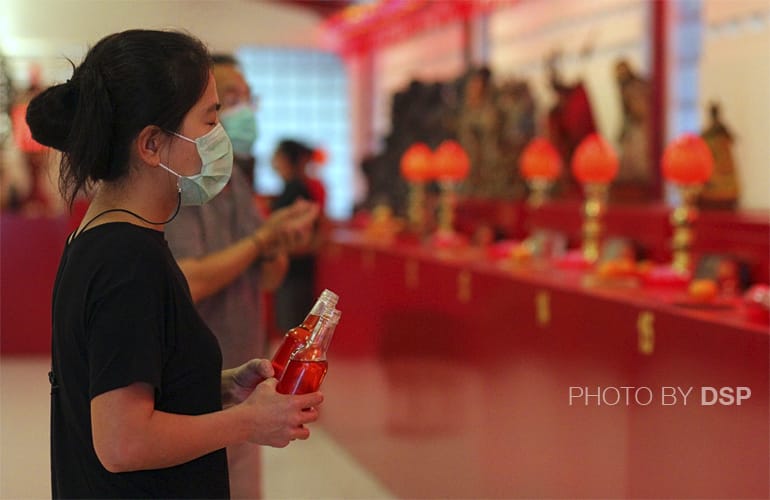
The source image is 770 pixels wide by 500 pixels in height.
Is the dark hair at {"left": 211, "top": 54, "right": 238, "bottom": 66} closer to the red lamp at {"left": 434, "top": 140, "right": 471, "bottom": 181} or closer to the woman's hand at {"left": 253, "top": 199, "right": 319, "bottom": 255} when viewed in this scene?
the woman's hand at {"left": 253, "top": 199, "right": 319, "bottom": 255}

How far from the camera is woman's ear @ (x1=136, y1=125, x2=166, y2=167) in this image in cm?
134

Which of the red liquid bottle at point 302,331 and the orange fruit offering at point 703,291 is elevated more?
the red liquid bottle at point 302,331

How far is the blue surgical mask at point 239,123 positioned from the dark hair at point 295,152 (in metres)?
2.80

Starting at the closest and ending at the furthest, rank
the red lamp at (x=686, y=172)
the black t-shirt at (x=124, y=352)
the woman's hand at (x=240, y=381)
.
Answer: the black t-shirt at (x=124, y=352) < the woman's hand at (x=240, y=381) < the red lamp at (x=686, y=172)

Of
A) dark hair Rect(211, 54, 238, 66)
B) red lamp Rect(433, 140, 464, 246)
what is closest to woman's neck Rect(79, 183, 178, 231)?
dark hair Rect(211, 54, 238, 66)

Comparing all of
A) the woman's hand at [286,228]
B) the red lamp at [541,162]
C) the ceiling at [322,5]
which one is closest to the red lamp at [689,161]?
the red lamp at [541,162]

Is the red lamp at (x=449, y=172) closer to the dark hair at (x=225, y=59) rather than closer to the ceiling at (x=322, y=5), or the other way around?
the dark hair at (x=225, y=59)

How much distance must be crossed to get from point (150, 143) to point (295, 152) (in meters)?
3.83

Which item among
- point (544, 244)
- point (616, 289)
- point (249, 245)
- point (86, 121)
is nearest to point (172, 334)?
point (86, 121)

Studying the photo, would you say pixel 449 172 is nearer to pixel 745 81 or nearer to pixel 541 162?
pixel 541 162

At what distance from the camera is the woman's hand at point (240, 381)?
1.51 m

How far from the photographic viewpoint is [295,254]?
16.7ft

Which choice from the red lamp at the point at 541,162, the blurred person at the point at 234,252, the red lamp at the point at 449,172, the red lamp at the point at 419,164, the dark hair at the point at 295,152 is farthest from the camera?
the dark hair at the point at 295,152

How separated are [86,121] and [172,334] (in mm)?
267
